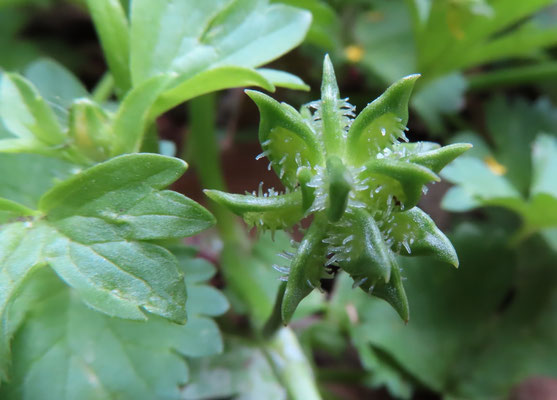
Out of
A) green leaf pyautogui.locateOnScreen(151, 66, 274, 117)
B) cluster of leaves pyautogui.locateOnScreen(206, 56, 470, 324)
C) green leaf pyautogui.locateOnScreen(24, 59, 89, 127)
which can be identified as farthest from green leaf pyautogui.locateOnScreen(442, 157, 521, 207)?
green leaf pyautogui.locateOnScreen(24, 59, 89, 127)

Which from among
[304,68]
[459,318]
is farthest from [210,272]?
[304,68]

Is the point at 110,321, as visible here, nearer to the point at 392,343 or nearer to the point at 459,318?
the point at 392,343

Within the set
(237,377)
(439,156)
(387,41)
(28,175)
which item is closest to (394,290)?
(439,156)

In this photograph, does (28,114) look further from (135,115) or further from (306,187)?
(306,187)

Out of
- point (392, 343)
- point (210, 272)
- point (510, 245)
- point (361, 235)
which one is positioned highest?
point (361, 235)

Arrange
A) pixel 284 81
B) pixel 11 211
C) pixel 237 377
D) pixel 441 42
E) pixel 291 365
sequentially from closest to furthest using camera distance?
pixel 11 211 < pixel 284 81 < pixel 291 365 < pixel 237 377 < pixel 441 42

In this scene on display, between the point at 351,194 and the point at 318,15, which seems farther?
the point at 318,15
